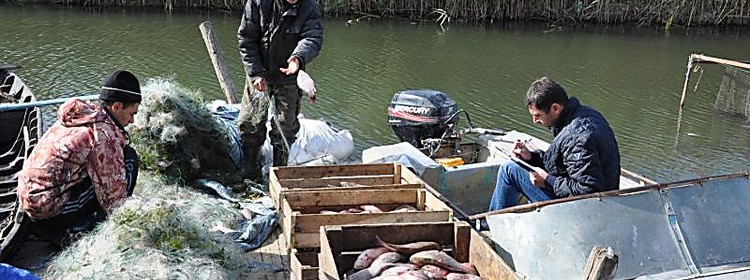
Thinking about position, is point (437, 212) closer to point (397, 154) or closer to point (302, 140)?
point (397, 154)

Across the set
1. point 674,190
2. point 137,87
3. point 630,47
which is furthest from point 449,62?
point 137,87

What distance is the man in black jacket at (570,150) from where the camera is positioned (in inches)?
171

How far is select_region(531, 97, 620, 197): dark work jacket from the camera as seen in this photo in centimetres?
433

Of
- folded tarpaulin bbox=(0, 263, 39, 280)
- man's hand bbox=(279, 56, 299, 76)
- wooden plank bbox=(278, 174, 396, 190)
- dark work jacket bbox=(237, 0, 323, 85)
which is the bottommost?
wooden plank bbox=(278, 174, 396, 190)

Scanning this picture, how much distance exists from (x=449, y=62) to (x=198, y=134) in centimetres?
899

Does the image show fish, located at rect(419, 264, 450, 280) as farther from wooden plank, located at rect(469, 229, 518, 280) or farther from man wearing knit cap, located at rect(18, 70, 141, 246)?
man wearing knit cap, located at rect(18, 70, 141, 246)

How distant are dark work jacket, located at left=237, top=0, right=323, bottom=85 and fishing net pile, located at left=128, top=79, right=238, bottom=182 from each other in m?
0.64

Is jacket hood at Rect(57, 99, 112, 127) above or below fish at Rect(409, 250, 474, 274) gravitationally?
above

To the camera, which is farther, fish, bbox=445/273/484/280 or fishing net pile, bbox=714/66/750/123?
fishing net pile, bbox=714/66/750/123

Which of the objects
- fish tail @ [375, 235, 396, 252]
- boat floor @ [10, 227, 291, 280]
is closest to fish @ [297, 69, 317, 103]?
boat floor @ [10, 227, 291, 280]

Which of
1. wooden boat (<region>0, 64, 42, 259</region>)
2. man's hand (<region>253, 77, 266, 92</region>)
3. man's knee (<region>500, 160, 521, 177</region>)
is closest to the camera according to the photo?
man's knee (<region>500, 160, 521, 177</region>)

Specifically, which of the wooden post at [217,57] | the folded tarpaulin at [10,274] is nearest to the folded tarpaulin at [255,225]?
the folded tarpaulin at [10,274]

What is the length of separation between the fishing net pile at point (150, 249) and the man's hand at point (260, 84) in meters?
1.48

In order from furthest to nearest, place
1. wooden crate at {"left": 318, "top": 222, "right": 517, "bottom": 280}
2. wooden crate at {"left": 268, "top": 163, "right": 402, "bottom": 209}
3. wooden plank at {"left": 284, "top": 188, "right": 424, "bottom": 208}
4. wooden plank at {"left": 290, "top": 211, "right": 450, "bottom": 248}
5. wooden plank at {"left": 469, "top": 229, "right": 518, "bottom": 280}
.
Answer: wooden crate at {"left": 268, "top": 163, "right": 402, "bottom": 209}, wooden plank at {"left": 284, "top": 188, "right": 424, "bottom": 208}, wooden plank at {"left": 290, "top": 211, "right": 450, "bottom": 248}, wooden crate at {"left": 318, "top": 222, "right": 517, "bottom": 280}, wooden plank at {"left": 469, "top": 229, "right": 518, "bottom": 280}
